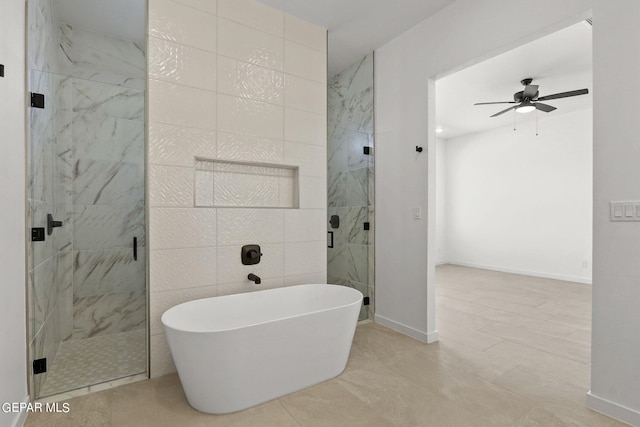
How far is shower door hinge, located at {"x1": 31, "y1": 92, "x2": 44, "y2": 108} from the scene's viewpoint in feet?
5.86

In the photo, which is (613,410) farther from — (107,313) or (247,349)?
(107,313)

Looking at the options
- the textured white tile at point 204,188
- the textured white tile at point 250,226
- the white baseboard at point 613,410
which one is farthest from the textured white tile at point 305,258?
the white baseboard at point 613,410

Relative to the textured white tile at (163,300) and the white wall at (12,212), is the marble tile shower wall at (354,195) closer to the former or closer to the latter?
the textured white tile at (163,300)

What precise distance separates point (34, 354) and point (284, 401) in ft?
4.75

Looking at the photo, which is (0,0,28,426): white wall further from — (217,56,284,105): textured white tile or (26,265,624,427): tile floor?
(217,56,284,105): textured white tile

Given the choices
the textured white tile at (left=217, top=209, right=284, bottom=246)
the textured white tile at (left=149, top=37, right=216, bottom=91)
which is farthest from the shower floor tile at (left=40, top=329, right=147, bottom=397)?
the textured white tile at (left=149, top=37, right=216, bottom=91)

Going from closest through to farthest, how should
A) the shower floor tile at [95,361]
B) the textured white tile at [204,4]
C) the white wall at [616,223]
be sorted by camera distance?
the white wall at [616,223]
the shower floor tile at [95,361]
the textured white tile at [204,4]

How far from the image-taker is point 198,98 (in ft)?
7.38

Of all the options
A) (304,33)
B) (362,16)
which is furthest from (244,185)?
(362,16)

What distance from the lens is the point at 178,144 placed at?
7.11 ft

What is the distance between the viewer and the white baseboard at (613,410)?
1.57 m

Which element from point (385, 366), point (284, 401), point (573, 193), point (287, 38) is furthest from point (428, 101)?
point (573, 193)

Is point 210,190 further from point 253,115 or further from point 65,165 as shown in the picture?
point 65,165

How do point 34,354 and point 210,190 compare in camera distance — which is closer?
point 34,354
